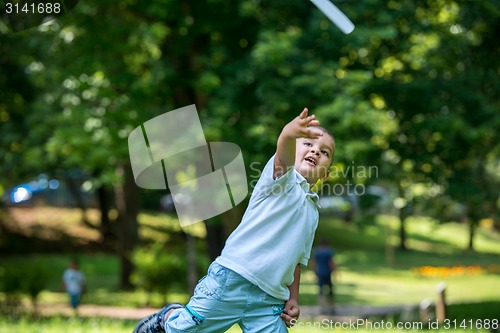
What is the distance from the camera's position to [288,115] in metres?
11.2

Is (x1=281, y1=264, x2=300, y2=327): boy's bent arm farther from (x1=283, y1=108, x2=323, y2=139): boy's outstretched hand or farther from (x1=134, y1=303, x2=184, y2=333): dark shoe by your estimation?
(x1=283, y1=108, x2=323, y2=139): boy's outstretched hand

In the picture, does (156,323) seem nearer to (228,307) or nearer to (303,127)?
(228,307)

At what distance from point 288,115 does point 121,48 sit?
3118mm

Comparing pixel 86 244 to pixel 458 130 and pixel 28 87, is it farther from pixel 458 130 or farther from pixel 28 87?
pixel 458 130

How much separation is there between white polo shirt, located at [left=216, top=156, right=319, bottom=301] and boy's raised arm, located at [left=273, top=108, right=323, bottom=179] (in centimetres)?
11

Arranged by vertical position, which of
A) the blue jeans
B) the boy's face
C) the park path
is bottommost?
the park path

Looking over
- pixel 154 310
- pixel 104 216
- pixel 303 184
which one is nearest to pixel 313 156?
pixel 303 184

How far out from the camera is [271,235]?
12.7ft

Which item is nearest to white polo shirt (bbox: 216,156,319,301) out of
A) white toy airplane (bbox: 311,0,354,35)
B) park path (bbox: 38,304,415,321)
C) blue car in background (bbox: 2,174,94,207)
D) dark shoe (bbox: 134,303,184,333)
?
dark shoe (bbox: 134,303,184,333)

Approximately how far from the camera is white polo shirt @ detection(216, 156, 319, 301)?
387 centimetres

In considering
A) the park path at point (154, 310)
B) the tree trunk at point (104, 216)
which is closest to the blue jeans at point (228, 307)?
the park path at point (154, 310)

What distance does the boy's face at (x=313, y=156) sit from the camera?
13.1 feet

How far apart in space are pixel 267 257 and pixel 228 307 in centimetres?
33

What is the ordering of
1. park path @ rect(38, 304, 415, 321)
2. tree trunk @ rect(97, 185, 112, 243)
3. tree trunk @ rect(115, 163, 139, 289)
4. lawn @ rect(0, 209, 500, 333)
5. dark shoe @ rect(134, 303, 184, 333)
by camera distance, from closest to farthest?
1. dark shoe @ rect(134, 303, 184, 333)
2. park path @ rect(38, 304, 415, 321)
3. lawn @ rect(0, 209, 500, 333)
4. tree trunk @ rect(115, 163, 139, 289)
5. tree trunk @ rect(97, 185, 112, 243)
